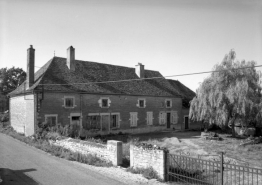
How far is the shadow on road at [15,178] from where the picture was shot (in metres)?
8.32

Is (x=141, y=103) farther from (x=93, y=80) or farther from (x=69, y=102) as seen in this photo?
(x=69, y=102)

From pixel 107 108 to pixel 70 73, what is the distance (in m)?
5.15

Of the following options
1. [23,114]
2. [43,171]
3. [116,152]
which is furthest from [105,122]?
[43,171]

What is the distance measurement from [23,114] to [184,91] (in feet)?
73.9

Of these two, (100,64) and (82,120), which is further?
(100,64)

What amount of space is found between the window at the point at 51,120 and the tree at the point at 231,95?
13.3m

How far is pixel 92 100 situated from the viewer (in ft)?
71.5

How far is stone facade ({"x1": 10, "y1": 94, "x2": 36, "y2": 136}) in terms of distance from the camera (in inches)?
759

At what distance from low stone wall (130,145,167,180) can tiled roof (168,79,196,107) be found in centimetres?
2247

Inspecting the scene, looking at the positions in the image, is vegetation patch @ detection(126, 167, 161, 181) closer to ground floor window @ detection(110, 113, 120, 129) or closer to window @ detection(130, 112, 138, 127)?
ground floor window @ detection(110, 113, 120, 129)

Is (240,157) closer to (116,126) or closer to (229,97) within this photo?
(229,97)

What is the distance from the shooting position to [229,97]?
19.4 m

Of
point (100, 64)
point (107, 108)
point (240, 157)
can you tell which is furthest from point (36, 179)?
point (100, 64)

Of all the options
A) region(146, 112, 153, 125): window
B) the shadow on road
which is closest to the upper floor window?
region(146, 112, 153, 125): window
